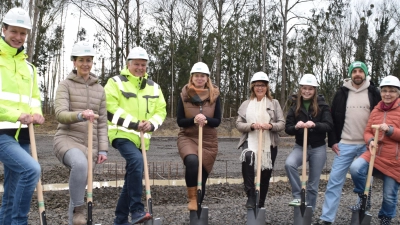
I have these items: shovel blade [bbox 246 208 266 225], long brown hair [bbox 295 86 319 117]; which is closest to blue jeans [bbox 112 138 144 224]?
shovel blade [bbox 246 208 266 225]

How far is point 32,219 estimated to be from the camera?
6691 mm

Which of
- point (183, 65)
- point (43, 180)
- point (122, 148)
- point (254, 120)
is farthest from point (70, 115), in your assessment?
point (183, 65)

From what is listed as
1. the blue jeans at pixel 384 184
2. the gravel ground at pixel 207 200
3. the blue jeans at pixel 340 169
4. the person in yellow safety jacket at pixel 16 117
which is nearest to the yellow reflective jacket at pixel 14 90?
the person in yellow safety jacket at pixel 16 117

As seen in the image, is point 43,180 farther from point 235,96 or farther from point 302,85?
point 235,96

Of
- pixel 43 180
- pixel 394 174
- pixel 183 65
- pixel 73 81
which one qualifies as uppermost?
pixel 183 65

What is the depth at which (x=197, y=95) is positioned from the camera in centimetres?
600

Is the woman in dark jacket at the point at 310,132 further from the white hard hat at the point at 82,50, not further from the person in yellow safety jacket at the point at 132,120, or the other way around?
the white hard hat at the point at 82,50

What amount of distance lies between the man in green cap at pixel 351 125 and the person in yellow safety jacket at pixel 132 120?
2503 millimetres

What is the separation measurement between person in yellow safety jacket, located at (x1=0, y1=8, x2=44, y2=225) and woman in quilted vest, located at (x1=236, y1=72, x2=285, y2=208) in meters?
2.79

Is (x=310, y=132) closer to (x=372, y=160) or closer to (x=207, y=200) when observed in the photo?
(x=372, y=160)

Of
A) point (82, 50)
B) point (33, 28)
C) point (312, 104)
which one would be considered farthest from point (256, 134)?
point (33, 28)

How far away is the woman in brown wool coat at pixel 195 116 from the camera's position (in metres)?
5.91

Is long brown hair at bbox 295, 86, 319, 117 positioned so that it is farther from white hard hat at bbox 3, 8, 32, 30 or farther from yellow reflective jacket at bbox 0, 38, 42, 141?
white hard hat at bbox 3, 8, 32, 30

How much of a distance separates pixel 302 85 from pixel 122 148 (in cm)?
266
